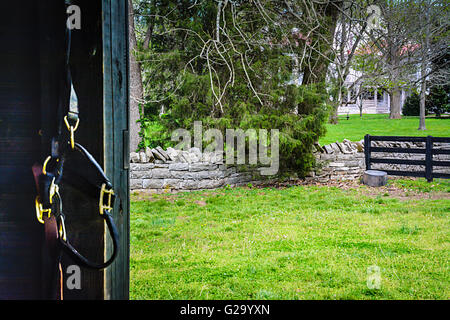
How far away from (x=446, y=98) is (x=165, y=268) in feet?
75.7

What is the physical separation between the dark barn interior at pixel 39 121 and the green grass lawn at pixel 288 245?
7.27 ft

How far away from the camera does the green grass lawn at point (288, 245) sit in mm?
3461

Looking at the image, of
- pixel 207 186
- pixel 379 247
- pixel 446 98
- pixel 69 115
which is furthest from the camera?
pixel 446 98

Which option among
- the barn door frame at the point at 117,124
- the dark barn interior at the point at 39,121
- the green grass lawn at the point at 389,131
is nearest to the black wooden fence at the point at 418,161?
the green grass lawn at the point at 389,131

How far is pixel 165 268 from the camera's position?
406 centimetres

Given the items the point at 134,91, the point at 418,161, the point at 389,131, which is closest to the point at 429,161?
the point at 418,161

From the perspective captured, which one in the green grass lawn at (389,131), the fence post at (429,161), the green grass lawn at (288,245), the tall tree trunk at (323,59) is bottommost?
the green grass lawn at (288,245)

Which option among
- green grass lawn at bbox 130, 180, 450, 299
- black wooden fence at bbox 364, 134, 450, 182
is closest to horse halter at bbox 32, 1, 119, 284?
green grass lawn at bbox 130, 180, 450, 299

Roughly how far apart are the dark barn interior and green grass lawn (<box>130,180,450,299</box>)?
Answer: 7.27 feet

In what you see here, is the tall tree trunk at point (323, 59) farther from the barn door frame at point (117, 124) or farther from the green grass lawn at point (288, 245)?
the barn door frame at point (117, 124)

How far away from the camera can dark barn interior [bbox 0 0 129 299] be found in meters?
1.14

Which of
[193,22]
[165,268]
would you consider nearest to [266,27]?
[193,22]

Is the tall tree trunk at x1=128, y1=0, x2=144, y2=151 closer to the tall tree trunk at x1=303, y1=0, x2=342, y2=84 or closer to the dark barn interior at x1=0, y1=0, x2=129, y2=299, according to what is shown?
the tall tree trunk at x1=303, y1=0, x2=342, y2=84

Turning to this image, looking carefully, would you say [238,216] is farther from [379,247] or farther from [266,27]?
[266,27]
